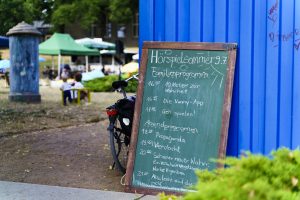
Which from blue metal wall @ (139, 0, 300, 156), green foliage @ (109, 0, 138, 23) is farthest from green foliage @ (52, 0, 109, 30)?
blue metal wall @ (139, 0, 300, 156)

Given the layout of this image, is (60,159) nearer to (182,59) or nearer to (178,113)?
(178,113)

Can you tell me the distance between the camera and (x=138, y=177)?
Answer: 5.88 meters

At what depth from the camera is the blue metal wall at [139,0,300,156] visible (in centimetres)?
536

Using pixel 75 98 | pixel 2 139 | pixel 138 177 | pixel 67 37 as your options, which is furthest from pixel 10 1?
pixel 138 177

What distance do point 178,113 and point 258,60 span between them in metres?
0.99

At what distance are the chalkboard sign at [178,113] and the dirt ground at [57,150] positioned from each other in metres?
0.83

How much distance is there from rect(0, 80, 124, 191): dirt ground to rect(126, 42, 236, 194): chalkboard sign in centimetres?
83

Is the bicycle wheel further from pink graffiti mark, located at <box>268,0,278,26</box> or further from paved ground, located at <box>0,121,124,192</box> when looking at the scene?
pink graffiti mark, located at <box>268,0,278,26</box>

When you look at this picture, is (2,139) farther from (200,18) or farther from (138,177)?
(200,18)

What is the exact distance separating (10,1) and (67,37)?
12.0 meters

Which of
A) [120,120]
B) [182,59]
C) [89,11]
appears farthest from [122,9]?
[182,59]

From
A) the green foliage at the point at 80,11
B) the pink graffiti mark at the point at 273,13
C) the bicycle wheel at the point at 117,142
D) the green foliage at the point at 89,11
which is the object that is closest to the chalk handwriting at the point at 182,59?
the pink graffiti mark at the point at 273,13

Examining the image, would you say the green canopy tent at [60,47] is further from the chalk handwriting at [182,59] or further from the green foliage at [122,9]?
the chalk handwriting at [182,59]

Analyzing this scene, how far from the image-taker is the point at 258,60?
551 centimetres
